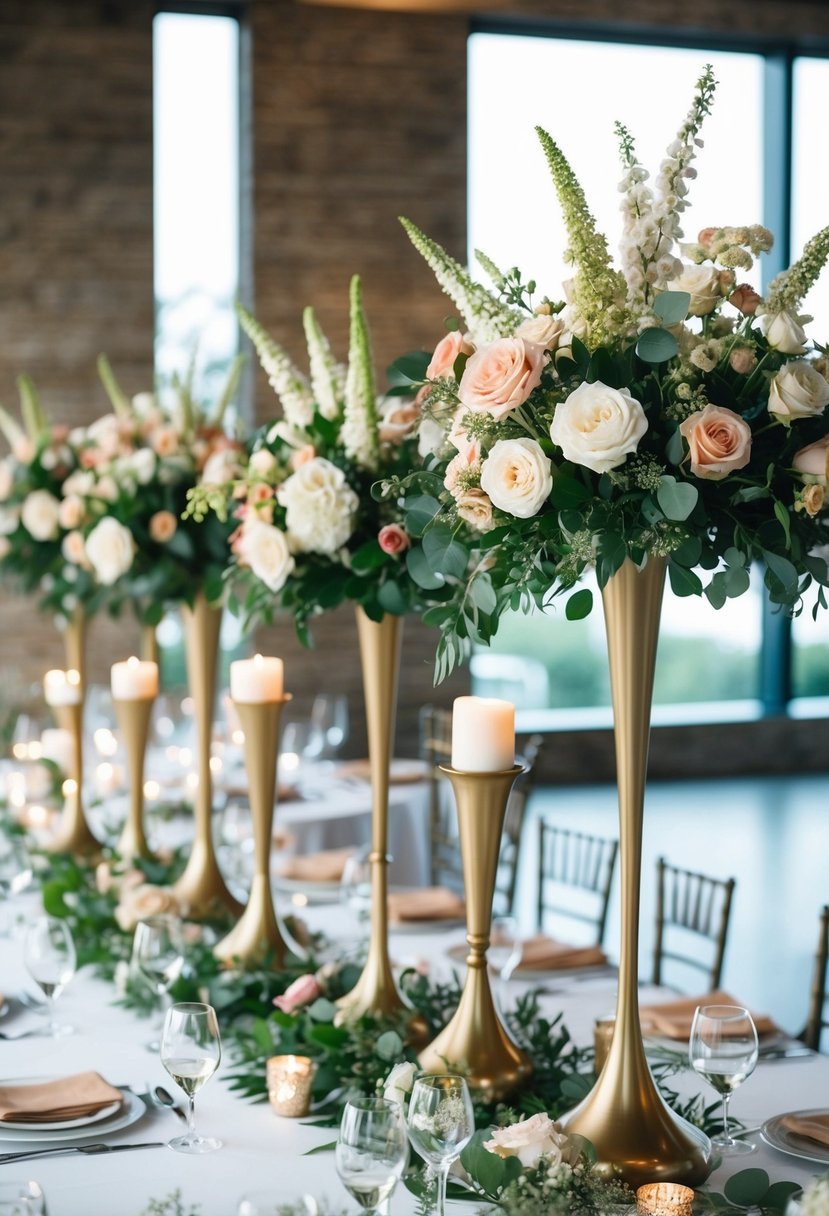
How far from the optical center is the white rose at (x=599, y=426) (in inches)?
64.4

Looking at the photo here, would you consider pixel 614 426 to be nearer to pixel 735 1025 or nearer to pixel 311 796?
pixel 735 1025

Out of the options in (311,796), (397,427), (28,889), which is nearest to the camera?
(397,427)

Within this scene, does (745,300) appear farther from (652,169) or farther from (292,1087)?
(652,169)

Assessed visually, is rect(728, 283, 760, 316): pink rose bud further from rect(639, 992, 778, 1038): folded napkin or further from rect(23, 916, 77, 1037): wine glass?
rect(23, 916, 77, 1037): wine glass

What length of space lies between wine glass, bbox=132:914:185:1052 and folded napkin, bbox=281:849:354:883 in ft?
3.94

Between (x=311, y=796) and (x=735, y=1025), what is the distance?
314 centimetres

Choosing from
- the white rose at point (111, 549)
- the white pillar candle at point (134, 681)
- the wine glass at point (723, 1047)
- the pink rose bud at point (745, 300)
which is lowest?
the wine glass at point (723, 1047)

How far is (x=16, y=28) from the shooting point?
8.01m

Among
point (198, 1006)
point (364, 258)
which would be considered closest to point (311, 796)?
point (198, 1006)

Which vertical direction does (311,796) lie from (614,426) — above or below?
below

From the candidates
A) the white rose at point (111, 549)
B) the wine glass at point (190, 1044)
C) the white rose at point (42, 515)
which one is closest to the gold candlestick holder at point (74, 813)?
the white rose at point (111, 549)

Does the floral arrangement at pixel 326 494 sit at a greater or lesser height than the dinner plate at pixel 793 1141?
greater

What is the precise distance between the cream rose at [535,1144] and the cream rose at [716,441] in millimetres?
777

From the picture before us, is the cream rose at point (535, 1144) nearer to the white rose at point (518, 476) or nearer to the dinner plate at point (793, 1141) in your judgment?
the dinner plate at point (793, 1141)
